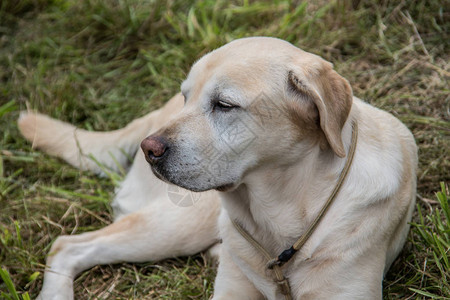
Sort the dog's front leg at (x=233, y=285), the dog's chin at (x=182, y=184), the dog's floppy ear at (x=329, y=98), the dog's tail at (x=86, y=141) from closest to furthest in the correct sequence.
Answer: the dog's floppy ear at (x=329, y=98) < the dog's chin at (x=182, y=184) < the dog's front leg at (x=233, y=285) < the dog's tail at (x=86, y=141)

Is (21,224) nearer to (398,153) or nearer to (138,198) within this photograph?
(138,198)

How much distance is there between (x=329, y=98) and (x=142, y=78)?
2558mm

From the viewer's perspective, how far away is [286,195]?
2520mm

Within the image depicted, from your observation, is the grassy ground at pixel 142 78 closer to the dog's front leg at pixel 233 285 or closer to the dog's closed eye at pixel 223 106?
the dog's front leg at pixel 233 285

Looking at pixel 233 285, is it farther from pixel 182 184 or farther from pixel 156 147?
pixel 156 147

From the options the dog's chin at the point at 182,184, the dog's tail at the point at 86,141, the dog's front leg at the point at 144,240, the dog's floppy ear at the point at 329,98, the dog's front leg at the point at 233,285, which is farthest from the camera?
the dog's tail at the point at 86,141

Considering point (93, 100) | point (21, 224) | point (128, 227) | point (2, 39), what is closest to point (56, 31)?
point (2, 39)

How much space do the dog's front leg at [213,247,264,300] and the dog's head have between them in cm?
55

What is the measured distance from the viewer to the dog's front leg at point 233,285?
110 inches

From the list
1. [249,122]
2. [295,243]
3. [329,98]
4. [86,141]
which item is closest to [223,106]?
[249,122]

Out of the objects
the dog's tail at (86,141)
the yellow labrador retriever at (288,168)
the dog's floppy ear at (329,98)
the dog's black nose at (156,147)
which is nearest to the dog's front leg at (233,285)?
the yellow labrador retriever at (288,168)

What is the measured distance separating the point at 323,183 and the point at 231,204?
0.42m

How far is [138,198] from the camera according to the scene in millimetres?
Answer: 3475

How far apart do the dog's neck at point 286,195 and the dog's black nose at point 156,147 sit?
1.20 feet
